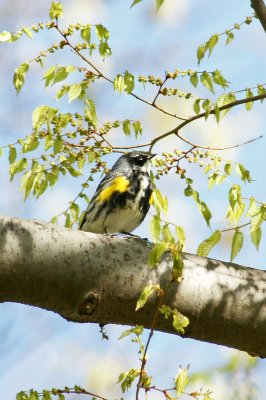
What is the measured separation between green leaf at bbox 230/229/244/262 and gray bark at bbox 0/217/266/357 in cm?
17

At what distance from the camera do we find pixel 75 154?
3.91 metres

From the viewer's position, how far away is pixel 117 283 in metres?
2.97

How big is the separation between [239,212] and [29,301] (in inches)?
49.6

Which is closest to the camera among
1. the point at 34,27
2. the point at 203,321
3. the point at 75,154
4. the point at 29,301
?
the point at 29,301

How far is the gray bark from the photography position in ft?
9.34

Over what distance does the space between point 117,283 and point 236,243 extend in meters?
0.73

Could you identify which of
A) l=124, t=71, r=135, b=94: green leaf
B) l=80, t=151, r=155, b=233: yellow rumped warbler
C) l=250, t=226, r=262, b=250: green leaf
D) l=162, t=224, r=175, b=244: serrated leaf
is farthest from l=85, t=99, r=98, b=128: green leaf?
l=80, t=151, r=155, b=233: yellow rumped warbler

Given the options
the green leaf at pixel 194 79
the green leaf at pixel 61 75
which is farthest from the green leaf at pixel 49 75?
the green leaf at pixel 194 79

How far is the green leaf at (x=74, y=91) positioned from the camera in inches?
146

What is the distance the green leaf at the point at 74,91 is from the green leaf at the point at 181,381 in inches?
61.1

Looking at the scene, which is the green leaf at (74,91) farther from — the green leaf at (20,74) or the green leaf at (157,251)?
the green leaf at (157,251)

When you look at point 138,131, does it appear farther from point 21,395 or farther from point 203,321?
point 21,395

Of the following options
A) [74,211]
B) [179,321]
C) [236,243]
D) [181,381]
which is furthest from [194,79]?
[181,381]

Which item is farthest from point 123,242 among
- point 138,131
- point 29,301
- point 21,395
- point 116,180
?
point 116,180
